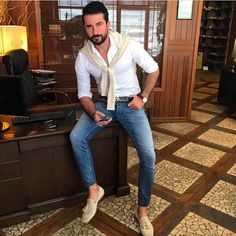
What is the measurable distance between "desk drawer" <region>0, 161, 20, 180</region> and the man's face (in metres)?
0.96

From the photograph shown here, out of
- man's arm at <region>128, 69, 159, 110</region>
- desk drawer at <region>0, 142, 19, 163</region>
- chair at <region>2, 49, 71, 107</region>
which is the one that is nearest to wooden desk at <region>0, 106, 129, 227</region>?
desk drawer at <region>0, 142, 19, 163</region>

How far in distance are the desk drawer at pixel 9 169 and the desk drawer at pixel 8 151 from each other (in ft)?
0.10

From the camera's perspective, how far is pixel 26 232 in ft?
6.06

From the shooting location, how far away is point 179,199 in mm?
2207

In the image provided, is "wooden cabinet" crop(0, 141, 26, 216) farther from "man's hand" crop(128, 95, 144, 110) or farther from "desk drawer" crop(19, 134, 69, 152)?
"man's hand" crop(128, 95, 144, 110)

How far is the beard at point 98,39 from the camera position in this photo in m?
1.81

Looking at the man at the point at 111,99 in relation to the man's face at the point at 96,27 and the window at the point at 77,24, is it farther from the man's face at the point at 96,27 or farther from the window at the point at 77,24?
the window at the point at 77,24

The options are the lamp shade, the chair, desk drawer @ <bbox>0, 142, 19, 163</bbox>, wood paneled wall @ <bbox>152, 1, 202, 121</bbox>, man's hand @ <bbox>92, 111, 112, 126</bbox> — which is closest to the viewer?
desk drawer @ <bbox>0, 142, 19, 163</bbox>

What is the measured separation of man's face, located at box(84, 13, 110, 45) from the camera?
1.78 meters

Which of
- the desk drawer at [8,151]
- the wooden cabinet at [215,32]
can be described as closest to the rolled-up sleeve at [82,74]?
the desk drawer at [8,151]

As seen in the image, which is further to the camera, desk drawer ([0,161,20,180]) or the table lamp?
the table lamp

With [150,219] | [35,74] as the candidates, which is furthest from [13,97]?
[35,74]

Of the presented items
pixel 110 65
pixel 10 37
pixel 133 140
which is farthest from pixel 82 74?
pixel 10 37

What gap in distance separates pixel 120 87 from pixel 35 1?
6.27 ft
